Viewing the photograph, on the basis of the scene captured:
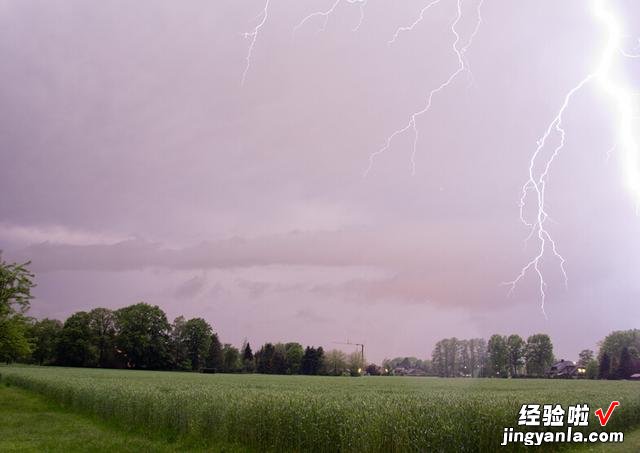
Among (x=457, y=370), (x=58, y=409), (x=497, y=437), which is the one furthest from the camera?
(x=457, y=370)

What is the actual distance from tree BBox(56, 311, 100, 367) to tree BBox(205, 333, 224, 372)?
938 inches

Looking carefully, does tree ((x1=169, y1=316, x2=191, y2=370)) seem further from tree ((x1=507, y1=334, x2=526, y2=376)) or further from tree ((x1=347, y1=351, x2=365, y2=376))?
tree ((x1=507, y1=334, x2=526, y2=376))

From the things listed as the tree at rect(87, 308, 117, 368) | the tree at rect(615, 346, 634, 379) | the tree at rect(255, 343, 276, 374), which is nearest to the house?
the tree at rect(615, 346, 634, 379)

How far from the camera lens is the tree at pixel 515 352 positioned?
425 feet

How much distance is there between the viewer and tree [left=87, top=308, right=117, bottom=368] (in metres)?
104

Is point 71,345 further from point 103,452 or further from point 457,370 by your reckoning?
point 457,370

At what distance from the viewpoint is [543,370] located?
12544 centimetres

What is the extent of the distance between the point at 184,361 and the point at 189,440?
98.6m

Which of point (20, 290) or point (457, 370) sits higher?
point (20, 290)

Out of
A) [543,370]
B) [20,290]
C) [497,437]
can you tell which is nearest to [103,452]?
[497,437]

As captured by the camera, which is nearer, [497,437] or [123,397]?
[497,437]

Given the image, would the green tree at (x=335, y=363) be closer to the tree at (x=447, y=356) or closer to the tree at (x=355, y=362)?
the tree at (x=355, y=362)

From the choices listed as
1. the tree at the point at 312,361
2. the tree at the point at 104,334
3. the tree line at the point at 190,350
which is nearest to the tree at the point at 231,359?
the tree line at the point at 190,350

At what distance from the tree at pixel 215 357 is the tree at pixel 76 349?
78.2ft
